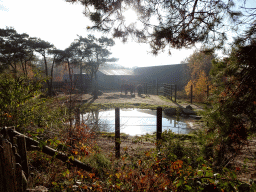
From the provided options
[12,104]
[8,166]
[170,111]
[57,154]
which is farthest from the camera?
[170,111]

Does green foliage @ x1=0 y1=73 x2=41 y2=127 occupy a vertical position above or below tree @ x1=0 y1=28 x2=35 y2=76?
below

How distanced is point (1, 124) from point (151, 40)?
154 inches

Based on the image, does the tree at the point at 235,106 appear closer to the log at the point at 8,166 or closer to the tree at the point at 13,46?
the log at the point at 8,166

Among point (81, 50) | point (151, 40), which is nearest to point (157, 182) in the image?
point (151, 40)

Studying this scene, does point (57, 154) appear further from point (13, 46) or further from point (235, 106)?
point (13, 46)

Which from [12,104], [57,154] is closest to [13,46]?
[12,104]

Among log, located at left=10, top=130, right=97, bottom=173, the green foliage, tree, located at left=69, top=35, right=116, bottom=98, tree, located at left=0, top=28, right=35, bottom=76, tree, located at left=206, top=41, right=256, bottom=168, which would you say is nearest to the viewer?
log, located at left=10, top=130, right=97, bottom=173

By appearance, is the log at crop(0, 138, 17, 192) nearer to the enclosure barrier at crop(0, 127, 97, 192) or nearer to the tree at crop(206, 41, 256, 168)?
the enclosure barrier at crop(0, 127, 97, 192)

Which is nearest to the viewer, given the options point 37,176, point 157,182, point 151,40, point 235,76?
point 157,182

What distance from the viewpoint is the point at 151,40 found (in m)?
4.72

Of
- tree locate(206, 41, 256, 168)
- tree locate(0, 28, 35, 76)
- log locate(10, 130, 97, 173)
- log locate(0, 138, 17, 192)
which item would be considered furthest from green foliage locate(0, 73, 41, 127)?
tree locate(0, 28, 35, 76)

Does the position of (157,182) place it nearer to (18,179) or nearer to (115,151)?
(18,179)

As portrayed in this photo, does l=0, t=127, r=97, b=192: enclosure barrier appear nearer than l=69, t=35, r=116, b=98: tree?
Yes

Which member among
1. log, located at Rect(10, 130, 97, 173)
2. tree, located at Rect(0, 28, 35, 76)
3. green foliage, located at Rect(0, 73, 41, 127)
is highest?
tree, located at Rect(0, 28, 35, 76)
